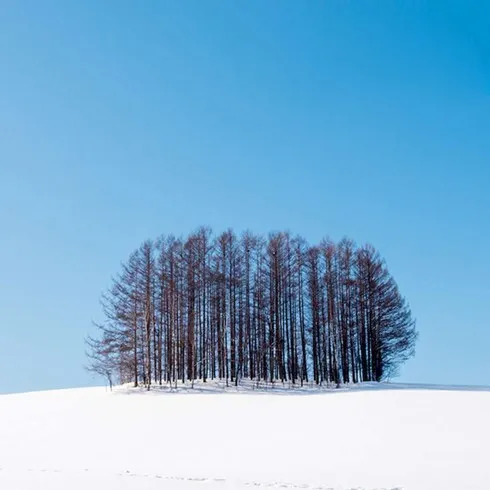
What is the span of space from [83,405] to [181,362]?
908 centimetres

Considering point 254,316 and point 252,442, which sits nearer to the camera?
point 252,442

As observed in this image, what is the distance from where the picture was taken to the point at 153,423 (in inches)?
803

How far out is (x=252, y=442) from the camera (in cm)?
1622

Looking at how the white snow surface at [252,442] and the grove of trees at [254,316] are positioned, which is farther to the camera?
the grove of trees at [254,316]

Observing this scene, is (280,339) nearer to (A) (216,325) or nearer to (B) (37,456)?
(A) (216,325)

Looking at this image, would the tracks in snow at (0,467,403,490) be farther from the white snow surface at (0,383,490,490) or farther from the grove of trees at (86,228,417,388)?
the grove of trees at (86,228,417,388)

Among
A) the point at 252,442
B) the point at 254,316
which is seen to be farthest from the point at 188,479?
the point at 254,316

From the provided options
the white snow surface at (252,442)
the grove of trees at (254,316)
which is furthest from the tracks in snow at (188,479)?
the grove of trees at (254,316)

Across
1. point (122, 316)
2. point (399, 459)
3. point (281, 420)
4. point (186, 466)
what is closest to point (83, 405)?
point (122, 316)

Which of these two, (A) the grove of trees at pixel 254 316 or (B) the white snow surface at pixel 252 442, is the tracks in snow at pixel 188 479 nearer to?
(B) the white snow surface at pixel 252 442

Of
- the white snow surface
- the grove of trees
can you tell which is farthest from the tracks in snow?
the grove of trees

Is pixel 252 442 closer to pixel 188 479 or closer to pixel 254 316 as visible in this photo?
pixel 188 479

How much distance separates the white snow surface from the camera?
11805mm

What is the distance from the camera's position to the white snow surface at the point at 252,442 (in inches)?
465
